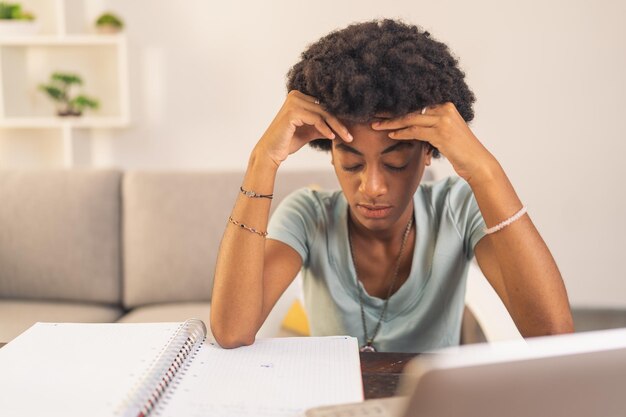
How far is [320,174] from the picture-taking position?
237cm

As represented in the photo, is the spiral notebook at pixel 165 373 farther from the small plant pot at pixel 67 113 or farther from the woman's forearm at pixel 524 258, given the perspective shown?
the small plant pot at pixel 67 113

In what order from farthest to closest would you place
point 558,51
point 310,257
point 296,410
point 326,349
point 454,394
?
point 558,51
point 310,257
point 326,349
point 296,410
point 454,394

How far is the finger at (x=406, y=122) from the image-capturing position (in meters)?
1.08

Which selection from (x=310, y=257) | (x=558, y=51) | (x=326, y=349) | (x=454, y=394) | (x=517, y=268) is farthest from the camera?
(x=558, y=51)

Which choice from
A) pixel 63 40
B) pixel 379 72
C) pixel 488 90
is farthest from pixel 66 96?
pixel 379 72

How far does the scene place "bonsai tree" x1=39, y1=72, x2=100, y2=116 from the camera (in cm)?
309

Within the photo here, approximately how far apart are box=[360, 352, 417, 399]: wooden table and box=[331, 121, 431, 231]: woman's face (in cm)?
25

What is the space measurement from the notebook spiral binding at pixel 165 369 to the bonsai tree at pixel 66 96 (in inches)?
91.4

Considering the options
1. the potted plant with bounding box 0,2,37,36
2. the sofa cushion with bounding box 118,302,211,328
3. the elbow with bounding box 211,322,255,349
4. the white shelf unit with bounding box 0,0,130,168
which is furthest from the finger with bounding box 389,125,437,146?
the potted plant with bounding box 0,2,37,36

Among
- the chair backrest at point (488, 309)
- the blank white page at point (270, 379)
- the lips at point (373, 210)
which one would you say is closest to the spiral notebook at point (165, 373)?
the blank white page at point (270, 379)

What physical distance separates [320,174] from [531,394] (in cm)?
187

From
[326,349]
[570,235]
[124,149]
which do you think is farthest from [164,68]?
[326,349]

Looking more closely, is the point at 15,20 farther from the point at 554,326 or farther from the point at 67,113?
the point at 554,326

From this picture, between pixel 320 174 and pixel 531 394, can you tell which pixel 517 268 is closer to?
pixel 531 394
